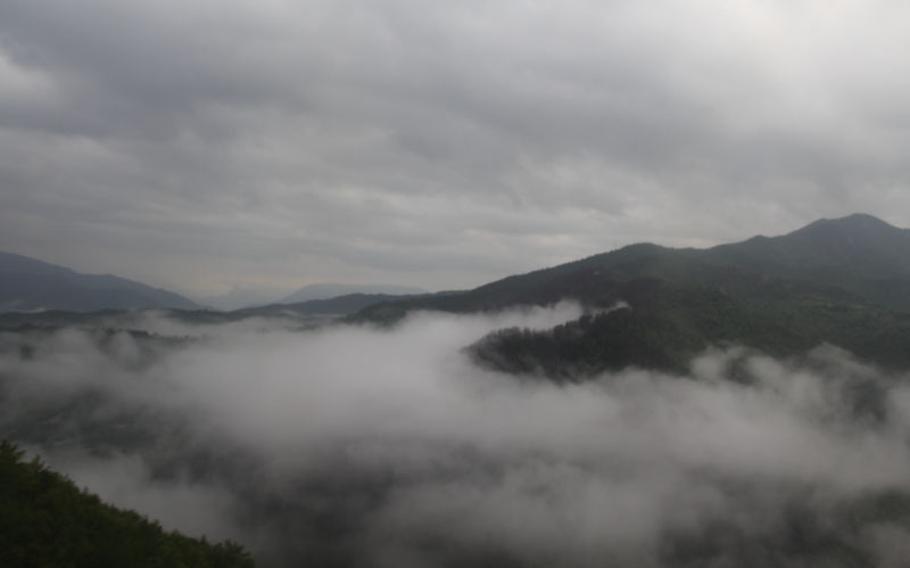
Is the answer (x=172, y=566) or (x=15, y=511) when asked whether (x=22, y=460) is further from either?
(x=172, y=566)

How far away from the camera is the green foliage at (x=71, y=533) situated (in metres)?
52.9

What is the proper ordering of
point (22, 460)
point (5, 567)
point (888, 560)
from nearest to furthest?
1. point (5, 567)
2. point (22, 460)
3. point (888, 560)

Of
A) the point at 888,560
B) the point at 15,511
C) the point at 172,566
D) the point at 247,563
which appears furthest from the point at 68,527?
the point at 888,560

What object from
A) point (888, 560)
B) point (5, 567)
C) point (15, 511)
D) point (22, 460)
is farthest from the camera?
point (888, 560)

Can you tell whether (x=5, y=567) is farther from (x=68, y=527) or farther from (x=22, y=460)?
(x=22, y=460)

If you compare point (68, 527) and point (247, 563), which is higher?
point (68, 527)

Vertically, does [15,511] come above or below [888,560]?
above

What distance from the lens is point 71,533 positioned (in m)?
57.1

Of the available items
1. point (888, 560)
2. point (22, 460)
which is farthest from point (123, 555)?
point (888, 560)

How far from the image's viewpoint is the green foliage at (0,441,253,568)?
52.9 meters

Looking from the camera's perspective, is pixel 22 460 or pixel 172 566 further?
pixel 22 460

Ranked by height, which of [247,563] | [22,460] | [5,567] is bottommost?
[247,563]

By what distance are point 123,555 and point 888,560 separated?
22863 centimetres

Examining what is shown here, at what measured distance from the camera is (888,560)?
655 feet
